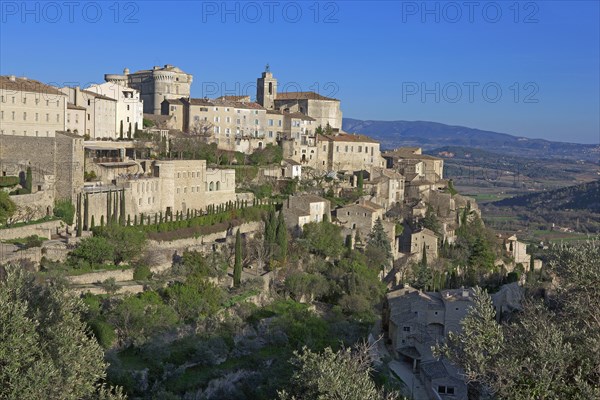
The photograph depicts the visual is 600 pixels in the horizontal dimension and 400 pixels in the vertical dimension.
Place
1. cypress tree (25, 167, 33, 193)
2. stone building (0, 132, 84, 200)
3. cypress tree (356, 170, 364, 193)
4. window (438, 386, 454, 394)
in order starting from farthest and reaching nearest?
cypress tree (356, 170, 364, 193), stone building (0, 132, 84, 200), cypress tree (25, 167, 33, 193), window (438, 386, 454, 394)

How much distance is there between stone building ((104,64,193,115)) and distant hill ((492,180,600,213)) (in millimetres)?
73673

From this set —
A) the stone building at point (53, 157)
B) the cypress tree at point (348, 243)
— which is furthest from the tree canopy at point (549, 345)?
the cypress tree at point (348, 243)

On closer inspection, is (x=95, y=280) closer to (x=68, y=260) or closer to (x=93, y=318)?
(x=68, y=260)

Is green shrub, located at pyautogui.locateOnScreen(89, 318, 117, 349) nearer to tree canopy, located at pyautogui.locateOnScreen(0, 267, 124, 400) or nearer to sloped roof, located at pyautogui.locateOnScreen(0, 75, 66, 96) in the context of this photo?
tree canopy, located at pyautogui.locateOnScreen(0, 267, 124, 400)

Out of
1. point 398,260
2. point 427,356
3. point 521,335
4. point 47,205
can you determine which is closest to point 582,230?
point 398,260

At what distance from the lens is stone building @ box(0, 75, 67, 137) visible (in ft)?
119

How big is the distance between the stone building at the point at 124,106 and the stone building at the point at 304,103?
17525mm

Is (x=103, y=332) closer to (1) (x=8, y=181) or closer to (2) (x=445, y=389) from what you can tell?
(1) (x=8, y=181)

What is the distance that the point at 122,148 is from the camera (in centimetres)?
4175

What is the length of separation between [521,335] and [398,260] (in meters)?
29.2

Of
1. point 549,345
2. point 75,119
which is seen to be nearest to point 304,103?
point 75,119

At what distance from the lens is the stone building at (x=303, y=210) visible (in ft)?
136

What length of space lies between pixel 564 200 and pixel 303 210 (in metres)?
88.1

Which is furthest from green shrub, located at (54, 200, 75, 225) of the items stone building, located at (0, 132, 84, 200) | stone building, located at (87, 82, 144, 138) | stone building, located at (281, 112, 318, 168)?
stone building, located at (281, 112, 318, 168)
